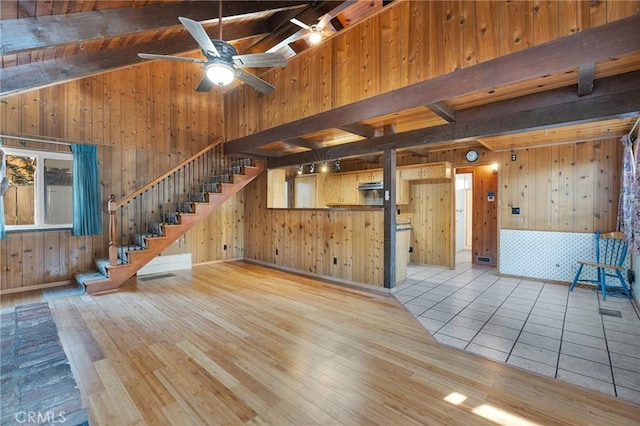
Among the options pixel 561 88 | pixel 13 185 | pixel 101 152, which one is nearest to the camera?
pixel 561 88

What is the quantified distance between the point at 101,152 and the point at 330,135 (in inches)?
173

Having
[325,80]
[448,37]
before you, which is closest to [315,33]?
[325,80]

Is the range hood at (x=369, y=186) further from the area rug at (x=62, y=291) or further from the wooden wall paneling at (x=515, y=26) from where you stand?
the area rug at (x=62, y=291)

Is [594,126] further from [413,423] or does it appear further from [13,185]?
[13,185]

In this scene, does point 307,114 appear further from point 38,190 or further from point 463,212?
point 463,212

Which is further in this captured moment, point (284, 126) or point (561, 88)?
point (284, 126)

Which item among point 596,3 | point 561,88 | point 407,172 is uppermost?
point 596,3

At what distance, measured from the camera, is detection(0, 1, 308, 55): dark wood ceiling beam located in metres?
2.37

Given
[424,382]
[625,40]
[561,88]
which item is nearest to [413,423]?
[424,382]

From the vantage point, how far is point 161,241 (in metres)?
4.99

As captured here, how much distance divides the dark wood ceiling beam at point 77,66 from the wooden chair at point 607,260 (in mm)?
6945

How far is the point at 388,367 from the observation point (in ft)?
7.72

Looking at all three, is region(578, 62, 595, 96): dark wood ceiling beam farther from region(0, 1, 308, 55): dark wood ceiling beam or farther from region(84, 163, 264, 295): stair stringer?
region(84, 163, 264, 295): stair stringer

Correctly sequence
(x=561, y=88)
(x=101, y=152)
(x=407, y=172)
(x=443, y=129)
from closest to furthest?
(x=561, y=88)
(x=443, y=129)
(x=101, y=152)
(x=407, y=172)
